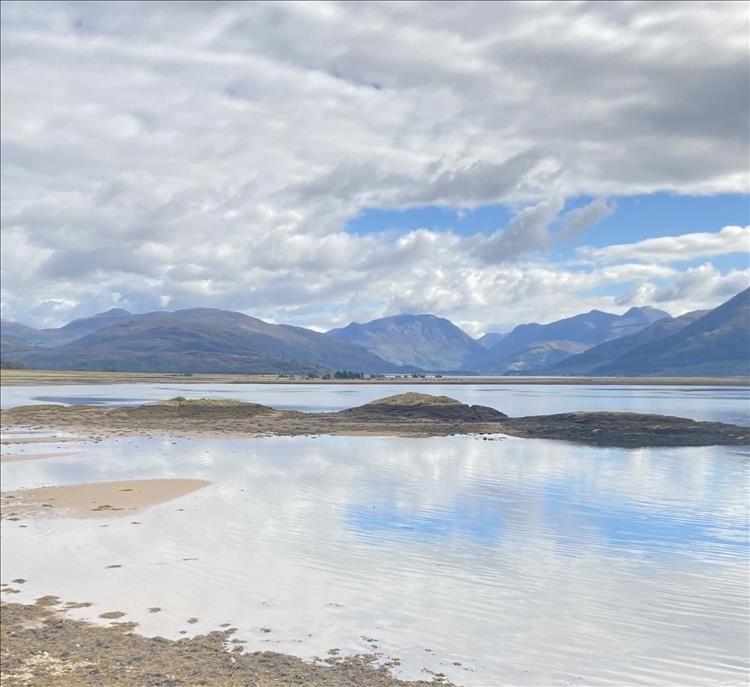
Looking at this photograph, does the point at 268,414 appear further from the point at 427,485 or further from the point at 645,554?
the point at 645,554

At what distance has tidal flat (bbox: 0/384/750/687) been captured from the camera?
47.6ft

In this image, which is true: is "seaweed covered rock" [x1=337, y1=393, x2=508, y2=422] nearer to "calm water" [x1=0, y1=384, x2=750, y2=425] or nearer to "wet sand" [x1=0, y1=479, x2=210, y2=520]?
"calm water" [x1=0, y1=384, x2=750, y2=425]

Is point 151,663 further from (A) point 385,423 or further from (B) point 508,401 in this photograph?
(B) point 508,401

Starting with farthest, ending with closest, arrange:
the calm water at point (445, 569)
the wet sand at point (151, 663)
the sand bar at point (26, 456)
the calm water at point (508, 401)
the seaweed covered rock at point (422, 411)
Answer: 1. the calm water at point (508, 401)
2. the seaweed covered rock at point (422, 411)
3. the sand bar at point (26, 456)
4. the calm water at point (445, 569)
5. the wet sand at point (151, 663)

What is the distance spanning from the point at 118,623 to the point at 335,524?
12.1 metres

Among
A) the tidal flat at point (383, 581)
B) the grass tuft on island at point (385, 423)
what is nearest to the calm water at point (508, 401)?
the grass tuft on island at point (385, 423)

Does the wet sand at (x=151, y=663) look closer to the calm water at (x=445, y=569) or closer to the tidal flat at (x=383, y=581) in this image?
the tidal flat at (x=383, y=581)

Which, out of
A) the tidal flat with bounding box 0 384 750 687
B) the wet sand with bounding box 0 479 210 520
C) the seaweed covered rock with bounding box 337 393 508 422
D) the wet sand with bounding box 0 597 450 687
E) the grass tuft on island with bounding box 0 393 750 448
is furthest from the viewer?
the seaweed covered rock with bounding box 337 393 508 422

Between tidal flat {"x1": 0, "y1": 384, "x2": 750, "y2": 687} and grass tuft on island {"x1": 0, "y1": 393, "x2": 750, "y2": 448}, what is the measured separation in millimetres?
28587

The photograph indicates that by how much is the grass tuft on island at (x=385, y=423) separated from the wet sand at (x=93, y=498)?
32.3m

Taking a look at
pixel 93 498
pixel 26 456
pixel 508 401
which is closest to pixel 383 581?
pixel 93 498

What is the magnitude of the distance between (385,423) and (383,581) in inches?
2427

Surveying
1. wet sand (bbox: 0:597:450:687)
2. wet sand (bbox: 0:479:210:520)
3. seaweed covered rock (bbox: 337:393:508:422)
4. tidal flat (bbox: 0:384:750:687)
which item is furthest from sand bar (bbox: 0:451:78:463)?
seaweed covered rock (bbox: 337:393:508:422)

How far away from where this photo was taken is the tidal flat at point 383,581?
Answer: 47.6 ft
